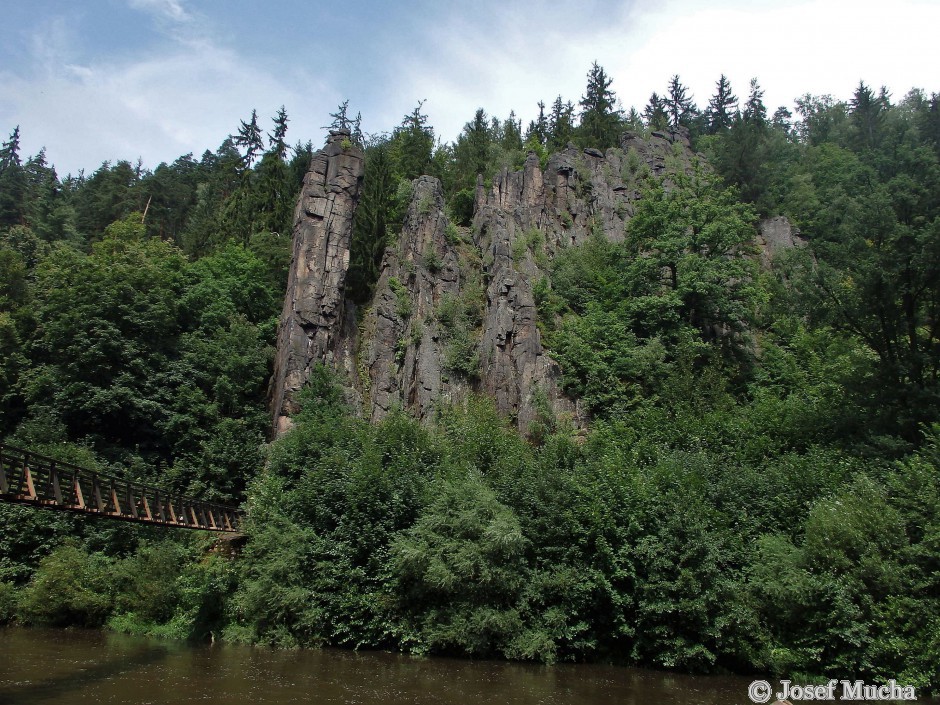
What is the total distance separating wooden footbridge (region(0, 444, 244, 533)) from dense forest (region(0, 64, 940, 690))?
76.2 inches

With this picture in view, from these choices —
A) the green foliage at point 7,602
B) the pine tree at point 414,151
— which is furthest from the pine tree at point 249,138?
the green foliage at point 7,602

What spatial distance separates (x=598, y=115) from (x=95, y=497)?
52839 mm

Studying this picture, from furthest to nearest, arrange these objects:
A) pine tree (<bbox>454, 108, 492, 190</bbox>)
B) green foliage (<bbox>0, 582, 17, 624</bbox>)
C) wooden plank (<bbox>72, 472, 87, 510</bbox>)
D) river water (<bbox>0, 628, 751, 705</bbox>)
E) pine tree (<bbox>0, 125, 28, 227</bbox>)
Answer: pine tree (<bbox>0, 125, 28, 227</bbox>), pine tree (<bbox>454, 108, 492, 190</bbox>), green foliage (<bbox>0, 582, 17, 624</bbox>), wooden plank (<bbox>72, 472, 87, 510</bbox>), river water (<bbox>0, 628, 751, 705</bbox>)

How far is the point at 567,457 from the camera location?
29.6 m

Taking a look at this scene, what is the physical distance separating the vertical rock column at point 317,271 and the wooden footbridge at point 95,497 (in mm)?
8431

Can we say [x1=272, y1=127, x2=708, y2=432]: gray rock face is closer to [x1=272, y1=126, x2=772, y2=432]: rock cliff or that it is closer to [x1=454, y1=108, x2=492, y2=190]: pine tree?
[x1=272, y1=126, x2=772, y2=432]: rock cliff

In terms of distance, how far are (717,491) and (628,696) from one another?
10600 mm

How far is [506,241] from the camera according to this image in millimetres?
44062

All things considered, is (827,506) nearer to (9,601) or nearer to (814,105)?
(9,601)

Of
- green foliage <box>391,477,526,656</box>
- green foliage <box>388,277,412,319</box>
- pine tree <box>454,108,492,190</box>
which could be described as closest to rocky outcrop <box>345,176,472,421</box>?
green foliage <box>388,277,412,319</box>

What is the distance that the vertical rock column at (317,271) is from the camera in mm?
37906

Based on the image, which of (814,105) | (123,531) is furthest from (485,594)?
(814,105)

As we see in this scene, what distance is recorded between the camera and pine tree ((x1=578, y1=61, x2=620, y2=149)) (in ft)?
200

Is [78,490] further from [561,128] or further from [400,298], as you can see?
[561,128]
